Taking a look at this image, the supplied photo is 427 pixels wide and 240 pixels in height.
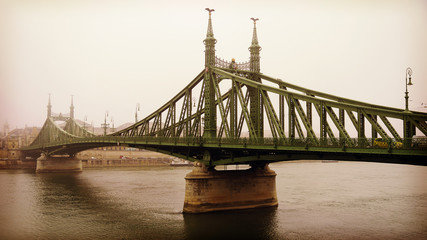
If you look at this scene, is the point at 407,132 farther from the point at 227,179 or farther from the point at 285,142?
the point at 227,179

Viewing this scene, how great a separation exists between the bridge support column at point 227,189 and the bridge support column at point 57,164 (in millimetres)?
77034

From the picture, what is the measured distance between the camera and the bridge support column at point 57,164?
361 feet

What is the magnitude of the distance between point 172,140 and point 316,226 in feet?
68.6

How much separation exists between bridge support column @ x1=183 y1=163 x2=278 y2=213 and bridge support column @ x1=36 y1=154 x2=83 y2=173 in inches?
3033

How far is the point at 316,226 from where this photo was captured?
125ft

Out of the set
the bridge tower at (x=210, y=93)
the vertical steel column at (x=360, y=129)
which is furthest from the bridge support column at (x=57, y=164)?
the vertical steel column at (x=360, y=129)

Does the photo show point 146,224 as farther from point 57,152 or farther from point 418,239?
point 57,152

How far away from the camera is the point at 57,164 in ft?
367

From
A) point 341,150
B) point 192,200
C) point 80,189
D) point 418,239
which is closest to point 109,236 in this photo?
point 192,200

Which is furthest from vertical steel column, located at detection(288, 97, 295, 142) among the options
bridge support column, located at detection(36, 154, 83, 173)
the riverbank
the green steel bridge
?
the riverbank

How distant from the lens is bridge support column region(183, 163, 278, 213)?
43.6m

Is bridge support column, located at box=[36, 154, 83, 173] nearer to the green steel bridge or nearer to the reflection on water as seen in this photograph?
the green steel bridge

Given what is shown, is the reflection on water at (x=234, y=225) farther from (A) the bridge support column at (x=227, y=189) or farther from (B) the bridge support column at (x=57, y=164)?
(B) the bridge support column at (x=57, y=164)

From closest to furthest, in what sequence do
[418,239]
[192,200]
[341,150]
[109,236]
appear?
1. [341,150]
2. [418,239]
3. [109,236]
4. [192,200]
